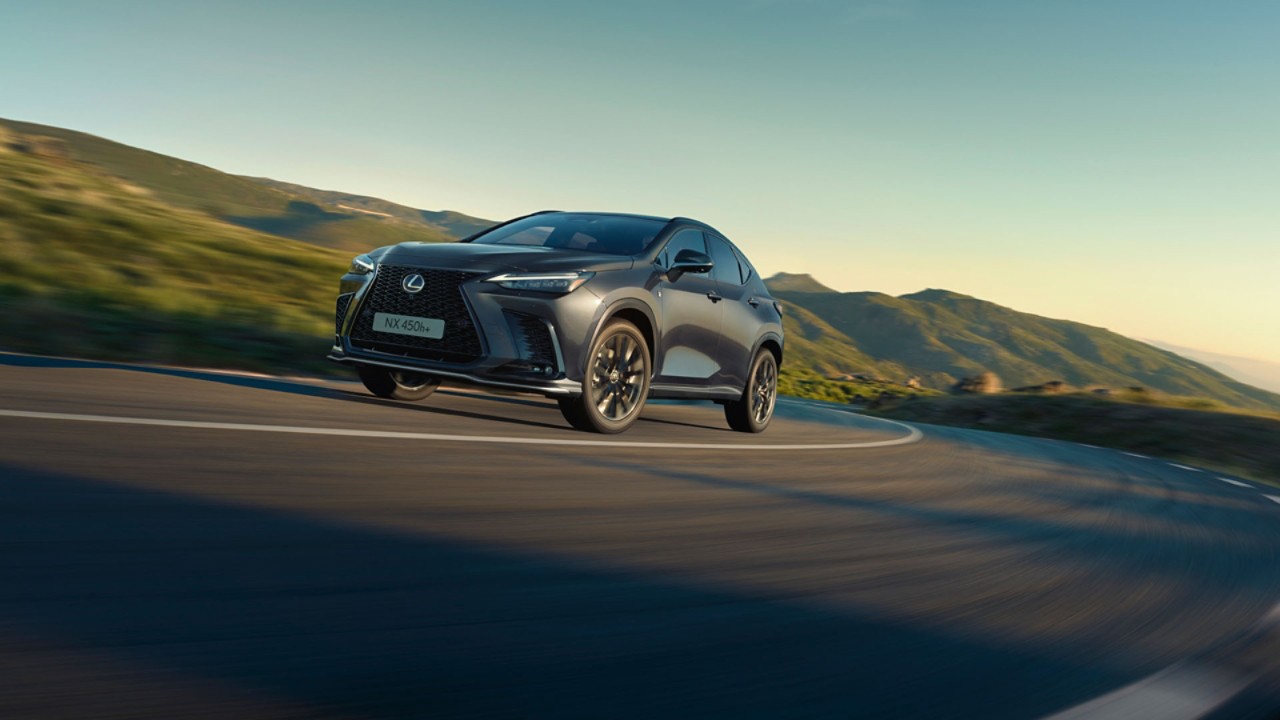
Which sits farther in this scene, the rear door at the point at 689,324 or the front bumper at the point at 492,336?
the rear door at the point at 689,324

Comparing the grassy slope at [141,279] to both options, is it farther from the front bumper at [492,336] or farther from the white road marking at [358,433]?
the white road marking at [358,433]

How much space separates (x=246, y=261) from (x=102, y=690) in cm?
1864

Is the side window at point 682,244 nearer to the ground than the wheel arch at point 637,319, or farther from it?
farther from it

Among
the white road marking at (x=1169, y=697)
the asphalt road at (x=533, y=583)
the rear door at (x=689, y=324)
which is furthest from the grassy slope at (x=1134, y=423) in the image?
the white road marking at (x=1169, y=697)

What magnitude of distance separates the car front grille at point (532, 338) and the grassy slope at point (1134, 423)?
1536 centimetres

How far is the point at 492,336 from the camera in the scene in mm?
7539

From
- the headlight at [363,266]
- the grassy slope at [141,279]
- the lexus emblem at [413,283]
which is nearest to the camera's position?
the lexus emblem at [413,283]

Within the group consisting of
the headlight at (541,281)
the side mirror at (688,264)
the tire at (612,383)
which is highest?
the side mirror at (688,264)

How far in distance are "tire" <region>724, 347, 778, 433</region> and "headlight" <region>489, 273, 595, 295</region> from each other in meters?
3.23

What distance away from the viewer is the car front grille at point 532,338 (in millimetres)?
7598

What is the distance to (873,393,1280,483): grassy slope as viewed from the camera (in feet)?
70.1

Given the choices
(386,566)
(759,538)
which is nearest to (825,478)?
(759,538)

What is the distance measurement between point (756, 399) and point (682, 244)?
208cm

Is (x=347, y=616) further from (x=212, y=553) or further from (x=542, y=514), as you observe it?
(x=542, y=514)
